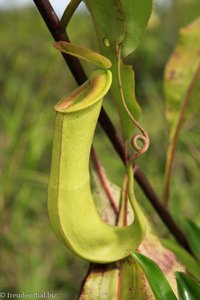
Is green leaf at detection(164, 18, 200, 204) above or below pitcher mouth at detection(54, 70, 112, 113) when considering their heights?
below

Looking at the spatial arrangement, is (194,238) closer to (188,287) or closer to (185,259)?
(185,259)

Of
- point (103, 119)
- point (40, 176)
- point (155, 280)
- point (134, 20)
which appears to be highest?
point (134, 20)

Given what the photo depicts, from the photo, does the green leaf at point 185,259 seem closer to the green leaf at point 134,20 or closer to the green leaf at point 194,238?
the green leaf at point 194,238

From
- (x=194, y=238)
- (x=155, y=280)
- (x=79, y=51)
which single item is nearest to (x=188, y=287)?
(x=155, y=280)

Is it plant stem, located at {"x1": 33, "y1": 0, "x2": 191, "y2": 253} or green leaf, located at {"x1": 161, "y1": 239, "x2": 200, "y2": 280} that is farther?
green leaf, located at {"x1": 161, "y1": 239, "x2": 200, "y2": 280}

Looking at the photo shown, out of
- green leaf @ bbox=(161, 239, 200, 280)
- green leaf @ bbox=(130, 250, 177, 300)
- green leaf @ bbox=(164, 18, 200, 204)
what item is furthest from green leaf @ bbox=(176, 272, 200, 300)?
green leaf @ bbox=(164, 18, 200, 204)

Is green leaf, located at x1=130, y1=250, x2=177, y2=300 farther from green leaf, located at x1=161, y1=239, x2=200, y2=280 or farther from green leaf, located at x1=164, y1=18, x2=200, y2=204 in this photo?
green leaf, located at x1=164, y1=18, x2=200, y2=204
